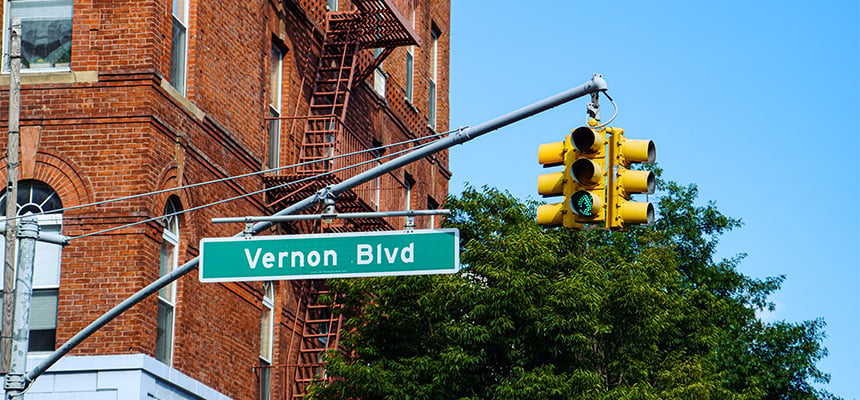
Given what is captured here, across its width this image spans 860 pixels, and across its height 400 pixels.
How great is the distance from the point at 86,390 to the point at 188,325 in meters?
2.64

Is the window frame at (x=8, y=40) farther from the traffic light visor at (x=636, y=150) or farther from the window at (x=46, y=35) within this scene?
the traffic light visor at (x=636, y=150)

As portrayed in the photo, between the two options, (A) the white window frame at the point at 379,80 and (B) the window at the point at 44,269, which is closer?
(B) the window at the point at 44,269

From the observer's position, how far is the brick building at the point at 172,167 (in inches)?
866

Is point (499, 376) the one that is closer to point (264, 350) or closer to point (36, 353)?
point (264, 350)

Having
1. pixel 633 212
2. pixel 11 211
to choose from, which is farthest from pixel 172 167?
pixel 633 212

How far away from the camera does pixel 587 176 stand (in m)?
13.5

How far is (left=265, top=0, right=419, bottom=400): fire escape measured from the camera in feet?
92.5

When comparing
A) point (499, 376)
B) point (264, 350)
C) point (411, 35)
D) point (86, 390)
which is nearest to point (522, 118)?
point (86, 390)

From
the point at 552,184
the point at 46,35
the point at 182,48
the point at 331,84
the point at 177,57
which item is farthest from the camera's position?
the point at 331,84

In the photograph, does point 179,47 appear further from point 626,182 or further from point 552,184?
point 626,182

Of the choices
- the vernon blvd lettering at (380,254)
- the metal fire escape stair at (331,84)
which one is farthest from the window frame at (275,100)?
the vernon blvd lettering at (380,254)

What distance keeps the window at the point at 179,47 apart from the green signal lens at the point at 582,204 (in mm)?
11984

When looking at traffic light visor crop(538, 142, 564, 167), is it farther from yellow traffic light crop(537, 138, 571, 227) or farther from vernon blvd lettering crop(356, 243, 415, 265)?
vernon blvd lettering crop(356, 243, 415, 265)

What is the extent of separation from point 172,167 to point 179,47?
87.5 inches
